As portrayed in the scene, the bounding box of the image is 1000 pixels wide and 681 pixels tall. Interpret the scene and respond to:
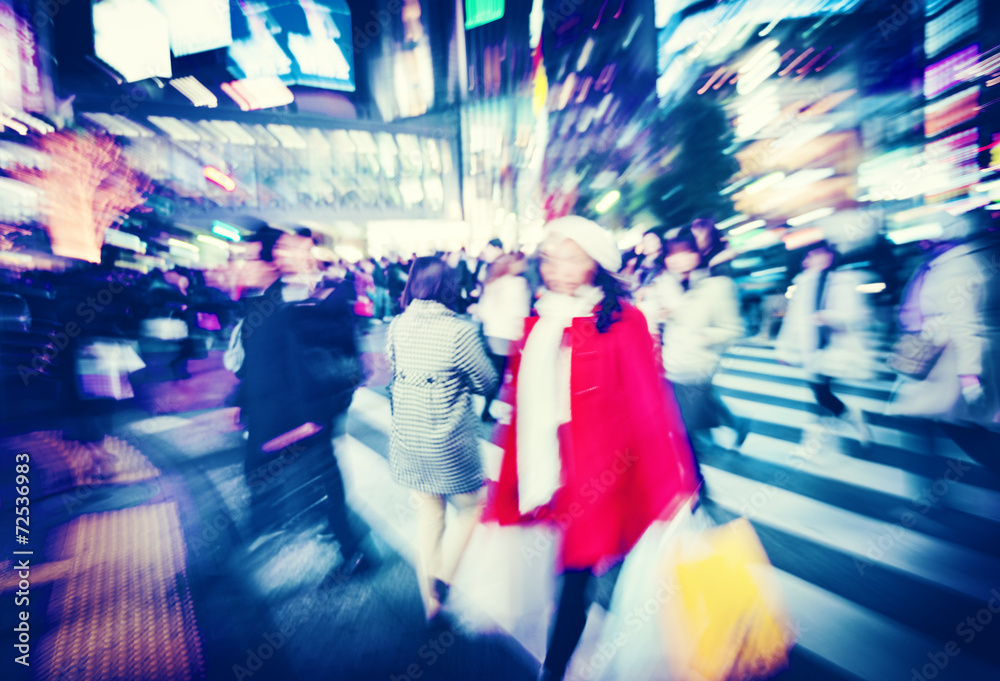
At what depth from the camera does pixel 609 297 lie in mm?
1576

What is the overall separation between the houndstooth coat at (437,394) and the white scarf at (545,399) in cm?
34

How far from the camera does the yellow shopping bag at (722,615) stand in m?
1.78

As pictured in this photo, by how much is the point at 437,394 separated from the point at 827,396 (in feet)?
12.9

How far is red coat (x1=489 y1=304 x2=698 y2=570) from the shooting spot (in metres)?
1.52

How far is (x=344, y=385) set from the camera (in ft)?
7.88

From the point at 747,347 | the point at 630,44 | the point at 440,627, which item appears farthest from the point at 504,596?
the point at 630,44

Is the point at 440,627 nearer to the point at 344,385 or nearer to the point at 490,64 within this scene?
the point at 344,385

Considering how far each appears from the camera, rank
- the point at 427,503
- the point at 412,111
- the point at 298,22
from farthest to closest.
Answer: the point at 412,111 → the point at 298,22 → the point at 427,503

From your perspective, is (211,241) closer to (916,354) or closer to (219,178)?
(219,178)

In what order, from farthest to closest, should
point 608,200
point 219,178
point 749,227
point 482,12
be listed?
point 749,227 → point 219,178 → point 608,200 → point 482,12

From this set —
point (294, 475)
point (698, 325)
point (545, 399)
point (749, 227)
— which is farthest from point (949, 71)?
point (294, 475)

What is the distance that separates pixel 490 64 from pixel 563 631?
32.3 m

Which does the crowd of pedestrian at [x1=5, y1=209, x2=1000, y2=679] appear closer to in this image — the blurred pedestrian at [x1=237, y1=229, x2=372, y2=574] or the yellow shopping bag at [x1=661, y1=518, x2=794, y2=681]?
the blurred pedestrian at [x1=237, y1=229, x2=372, y2=574]

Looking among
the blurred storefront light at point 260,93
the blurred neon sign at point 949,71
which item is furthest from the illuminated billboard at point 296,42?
the blurred neon sign at point 949,71
